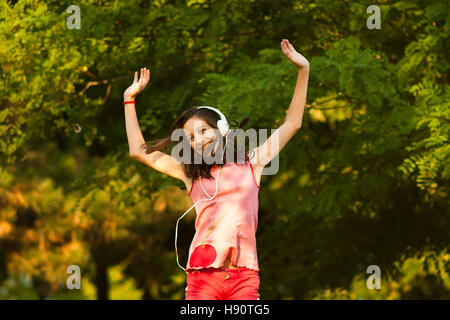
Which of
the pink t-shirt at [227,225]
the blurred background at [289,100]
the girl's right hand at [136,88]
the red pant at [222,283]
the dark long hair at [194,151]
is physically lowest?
the red pant at [222,283]

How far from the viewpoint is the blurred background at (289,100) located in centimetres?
672

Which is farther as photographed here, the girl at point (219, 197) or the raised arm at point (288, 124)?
the raised arm at point (288, 124)

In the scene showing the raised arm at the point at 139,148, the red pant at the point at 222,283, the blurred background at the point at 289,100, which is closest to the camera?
the red pant at the point at 222,283

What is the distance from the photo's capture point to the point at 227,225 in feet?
11.6

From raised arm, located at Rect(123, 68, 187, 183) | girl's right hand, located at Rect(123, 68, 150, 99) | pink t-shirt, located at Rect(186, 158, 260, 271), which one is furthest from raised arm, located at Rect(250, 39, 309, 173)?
girl's right hand, located at Rect(123, 68, 150, 99)

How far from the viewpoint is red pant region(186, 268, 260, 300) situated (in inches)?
137

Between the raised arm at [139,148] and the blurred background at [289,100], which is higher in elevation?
the blurred background at [289,100]

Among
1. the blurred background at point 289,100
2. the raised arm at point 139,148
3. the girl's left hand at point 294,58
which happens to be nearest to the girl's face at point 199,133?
the raised arm at point 139,148

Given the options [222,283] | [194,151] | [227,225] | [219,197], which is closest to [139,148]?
[194,151]

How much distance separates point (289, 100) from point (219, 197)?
126 inches

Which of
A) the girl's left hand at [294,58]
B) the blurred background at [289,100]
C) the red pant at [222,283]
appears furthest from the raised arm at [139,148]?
the blurred background at [289,100]

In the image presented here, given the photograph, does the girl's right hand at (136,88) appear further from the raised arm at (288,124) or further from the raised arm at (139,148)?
the raised arm at (288,124)

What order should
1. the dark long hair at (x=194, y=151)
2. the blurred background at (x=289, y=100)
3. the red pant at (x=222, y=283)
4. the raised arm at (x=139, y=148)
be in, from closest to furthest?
the red pant at (x=222, y=283)
the dark long hair at (x=194, y=151)
the raised arm at (x=139, y=148)
the blurred background at (x=289, y=100)
